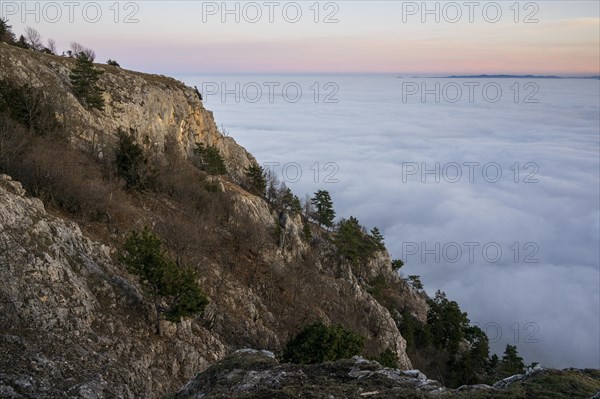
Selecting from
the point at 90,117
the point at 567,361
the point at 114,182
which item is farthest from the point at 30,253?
the point at 567,361

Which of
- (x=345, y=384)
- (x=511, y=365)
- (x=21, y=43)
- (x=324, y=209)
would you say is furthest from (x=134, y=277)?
(x=324, y=209)

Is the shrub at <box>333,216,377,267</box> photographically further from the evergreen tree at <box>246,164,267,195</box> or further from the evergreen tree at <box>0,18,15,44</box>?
the evergreen tree at <box>0,18,15,44</box>

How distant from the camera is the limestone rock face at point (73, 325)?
45.6 ft

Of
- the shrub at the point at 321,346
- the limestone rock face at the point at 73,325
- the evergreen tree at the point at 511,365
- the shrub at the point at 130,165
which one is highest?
the shrub at the point at 130,165

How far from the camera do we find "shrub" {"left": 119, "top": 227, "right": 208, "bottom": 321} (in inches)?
755

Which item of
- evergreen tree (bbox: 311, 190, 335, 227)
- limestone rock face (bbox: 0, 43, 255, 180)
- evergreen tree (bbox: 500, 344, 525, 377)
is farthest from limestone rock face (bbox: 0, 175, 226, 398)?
evergreen tree (bbox: 311, 190, 335, 227)

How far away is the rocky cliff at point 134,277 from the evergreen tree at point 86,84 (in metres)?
0.88

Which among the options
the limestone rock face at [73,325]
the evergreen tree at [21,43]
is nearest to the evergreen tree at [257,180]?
the evergreen tree at [21,43]

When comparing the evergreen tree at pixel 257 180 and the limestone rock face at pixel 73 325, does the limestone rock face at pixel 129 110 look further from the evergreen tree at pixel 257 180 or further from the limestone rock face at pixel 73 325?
the limestone rock face at pixel 73 325

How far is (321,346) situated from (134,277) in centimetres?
1038

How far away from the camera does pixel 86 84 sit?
42094 mm

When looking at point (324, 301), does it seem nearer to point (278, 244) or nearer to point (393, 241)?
point (278, 244)

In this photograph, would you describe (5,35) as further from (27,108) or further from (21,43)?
(27,108)

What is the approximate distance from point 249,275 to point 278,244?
8562 millimetres
